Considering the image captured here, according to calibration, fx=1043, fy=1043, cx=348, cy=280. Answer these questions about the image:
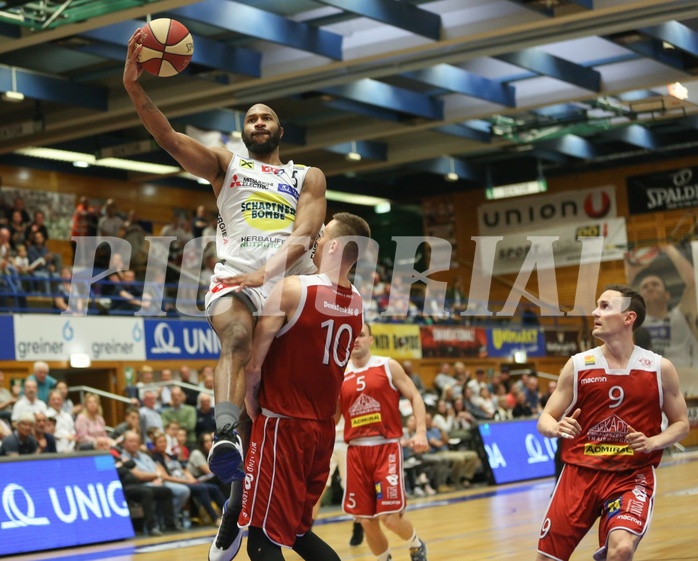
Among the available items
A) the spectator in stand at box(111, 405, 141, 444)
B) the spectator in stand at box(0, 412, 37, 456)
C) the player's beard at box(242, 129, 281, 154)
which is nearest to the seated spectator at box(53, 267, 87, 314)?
the spectator in stand at box(111, 405, 141, 444)

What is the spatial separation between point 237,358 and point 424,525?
8334 millimetres

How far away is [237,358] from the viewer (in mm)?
5340

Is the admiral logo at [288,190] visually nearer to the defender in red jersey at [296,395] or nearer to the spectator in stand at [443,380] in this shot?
the defender in red jersey at [296,395]

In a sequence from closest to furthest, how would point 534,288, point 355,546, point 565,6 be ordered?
point 355,546 < point 565,6 < point 534,288

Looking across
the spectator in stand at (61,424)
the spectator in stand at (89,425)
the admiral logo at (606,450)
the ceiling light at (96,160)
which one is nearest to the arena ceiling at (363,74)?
the ceiling light at (96,160)

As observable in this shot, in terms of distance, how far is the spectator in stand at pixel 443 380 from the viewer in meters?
21.3

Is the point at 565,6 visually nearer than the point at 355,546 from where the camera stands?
No

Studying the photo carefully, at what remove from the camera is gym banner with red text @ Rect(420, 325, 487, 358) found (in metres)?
23.0

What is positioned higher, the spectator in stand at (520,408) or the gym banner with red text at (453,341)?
the gym banner with red text at (453,341)

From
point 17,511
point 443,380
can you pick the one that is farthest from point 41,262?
point 443,380

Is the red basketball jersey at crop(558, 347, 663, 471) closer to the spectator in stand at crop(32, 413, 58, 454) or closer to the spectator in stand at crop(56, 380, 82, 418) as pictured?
the spectator in stand at crop(32, 413, 58, 454)

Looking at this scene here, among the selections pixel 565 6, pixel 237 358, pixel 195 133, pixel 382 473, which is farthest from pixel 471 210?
pixel 237 358

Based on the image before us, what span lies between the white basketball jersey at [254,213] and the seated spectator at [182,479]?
8.73m

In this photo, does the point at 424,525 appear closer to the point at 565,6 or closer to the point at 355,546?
the point at 355,546
